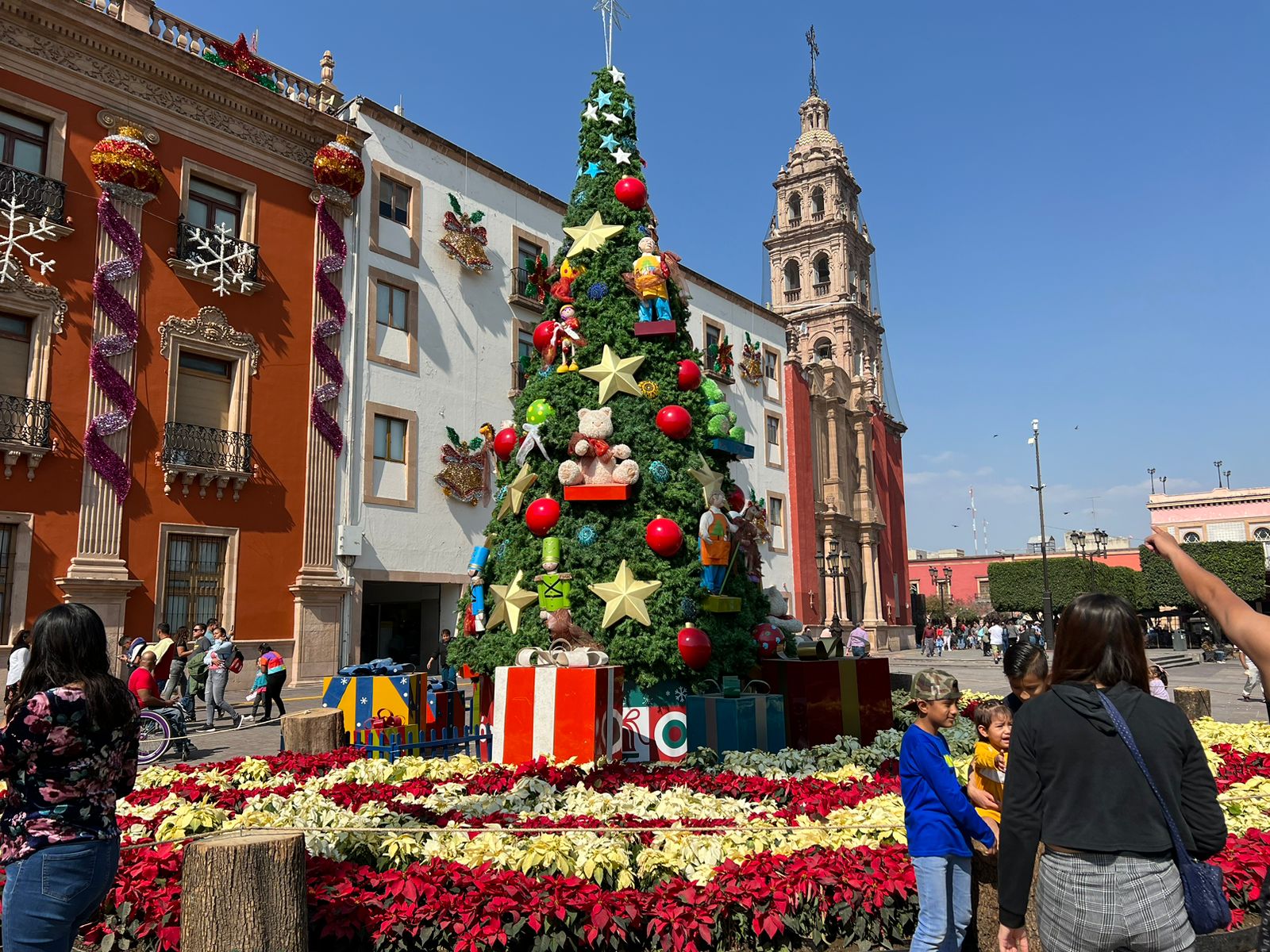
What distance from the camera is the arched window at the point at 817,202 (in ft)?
176

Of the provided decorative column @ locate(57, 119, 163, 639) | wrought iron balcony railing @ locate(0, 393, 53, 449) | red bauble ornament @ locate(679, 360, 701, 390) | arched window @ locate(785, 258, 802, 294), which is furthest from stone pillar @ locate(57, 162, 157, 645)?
arched window @ locate(785, 258, 802, 294)

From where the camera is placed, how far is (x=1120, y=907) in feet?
8.46

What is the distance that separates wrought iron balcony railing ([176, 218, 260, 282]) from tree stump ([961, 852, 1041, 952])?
17782 mm

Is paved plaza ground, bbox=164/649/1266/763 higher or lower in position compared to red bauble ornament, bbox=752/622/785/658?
lower

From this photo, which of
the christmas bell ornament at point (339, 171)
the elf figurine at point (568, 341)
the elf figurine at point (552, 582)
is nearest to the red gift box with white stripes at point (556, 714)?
the elf figurine at point (552, 582)

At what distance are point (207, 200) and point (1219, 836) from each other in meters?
19.9

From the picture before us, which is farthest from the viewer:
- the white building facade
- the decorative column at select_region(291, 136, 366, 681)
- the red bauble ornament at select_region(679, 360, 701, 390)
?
the white building facade

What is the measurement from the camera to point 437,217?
73.4ft

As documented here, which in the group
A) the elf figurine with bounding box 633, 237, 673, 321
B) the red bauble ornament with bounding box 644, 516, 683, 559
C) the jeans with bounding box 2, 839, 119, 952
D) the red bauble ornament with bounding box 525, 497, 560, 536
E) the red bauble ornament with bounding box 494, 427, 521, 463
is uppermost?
the elf figurine with bounding box 633, 237, 673, 321

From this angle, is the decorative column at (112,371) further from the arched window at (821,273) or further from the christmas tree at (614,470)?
the arched window at (821,273)

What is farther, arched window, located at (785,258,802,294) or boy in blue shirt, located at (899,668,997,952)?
arched window, located at (785,258,802,294)

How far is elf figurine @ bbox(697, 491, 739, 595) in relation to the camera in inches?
381

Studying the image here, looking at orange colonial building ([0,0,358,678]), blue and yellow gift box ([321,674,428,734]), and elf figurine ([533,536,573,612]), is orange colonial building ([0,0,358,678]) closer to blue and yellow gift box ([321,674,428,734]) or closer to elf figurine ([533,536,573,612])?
blue and yellow gift box ([321,674,428,734])

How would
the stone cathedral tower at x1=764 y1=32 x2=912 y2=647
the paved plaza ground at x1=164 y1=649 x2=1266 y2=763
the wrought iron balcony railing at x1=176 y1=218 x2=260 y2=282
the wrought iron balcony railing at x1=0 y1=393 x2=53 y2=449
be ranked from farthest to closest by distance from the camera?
the stone cathedral tower at x1=764 y1=32 x2=912 y2=647, the wrought iron balcony railing at x1=176 y1=218 x2=260 y2=282, the wrought iron balcony railing at x1=0 y1=393 x2=53 y2=449, the paved plaza ground at x1=164 y1=649 x2=1266 y2=763
